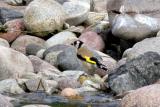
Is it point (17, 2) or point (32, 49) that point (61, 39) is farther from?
point (17, 2)

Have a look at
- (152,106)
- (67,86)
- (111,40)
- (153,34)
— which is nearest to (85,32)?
(111,40)

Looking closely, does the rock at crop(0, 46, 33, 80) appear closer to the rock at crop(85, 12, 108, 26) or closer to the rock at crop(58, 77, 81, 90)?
the rock at crop(58, 77, 81, 90)

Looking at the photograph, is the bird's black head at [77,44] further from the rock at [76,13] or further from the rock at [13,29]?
the rock at [76,13]

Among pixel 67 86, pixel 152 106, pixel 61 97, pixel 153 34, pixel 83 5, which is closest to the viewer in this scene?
pixel 152 106

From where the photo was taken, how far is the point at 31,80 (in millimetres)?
12773

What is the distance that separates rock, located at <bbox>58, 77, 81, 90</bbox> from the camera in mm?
13086

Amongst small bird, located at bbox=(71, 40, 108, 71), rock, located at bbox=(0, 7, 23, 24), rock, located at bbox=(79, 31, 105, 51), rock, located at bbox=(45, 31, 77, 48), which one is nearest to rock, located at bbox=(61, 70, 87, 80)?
small bird, located at bbox=(71, 40, 108, 71)

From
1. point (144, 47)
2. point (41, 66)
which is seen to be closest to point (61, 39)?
point (144, 47)

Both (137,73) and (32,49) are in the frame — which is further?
(32,49)

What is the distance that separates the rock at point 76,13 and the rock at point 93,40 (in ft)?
4.59

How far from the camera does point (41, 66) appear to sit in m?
14.8

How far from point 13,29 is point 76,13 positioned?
2.38 metres

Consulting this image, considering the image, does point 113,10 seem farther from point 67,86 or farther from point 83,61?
point 67,86

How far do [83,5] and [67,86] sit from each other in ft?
26.2
